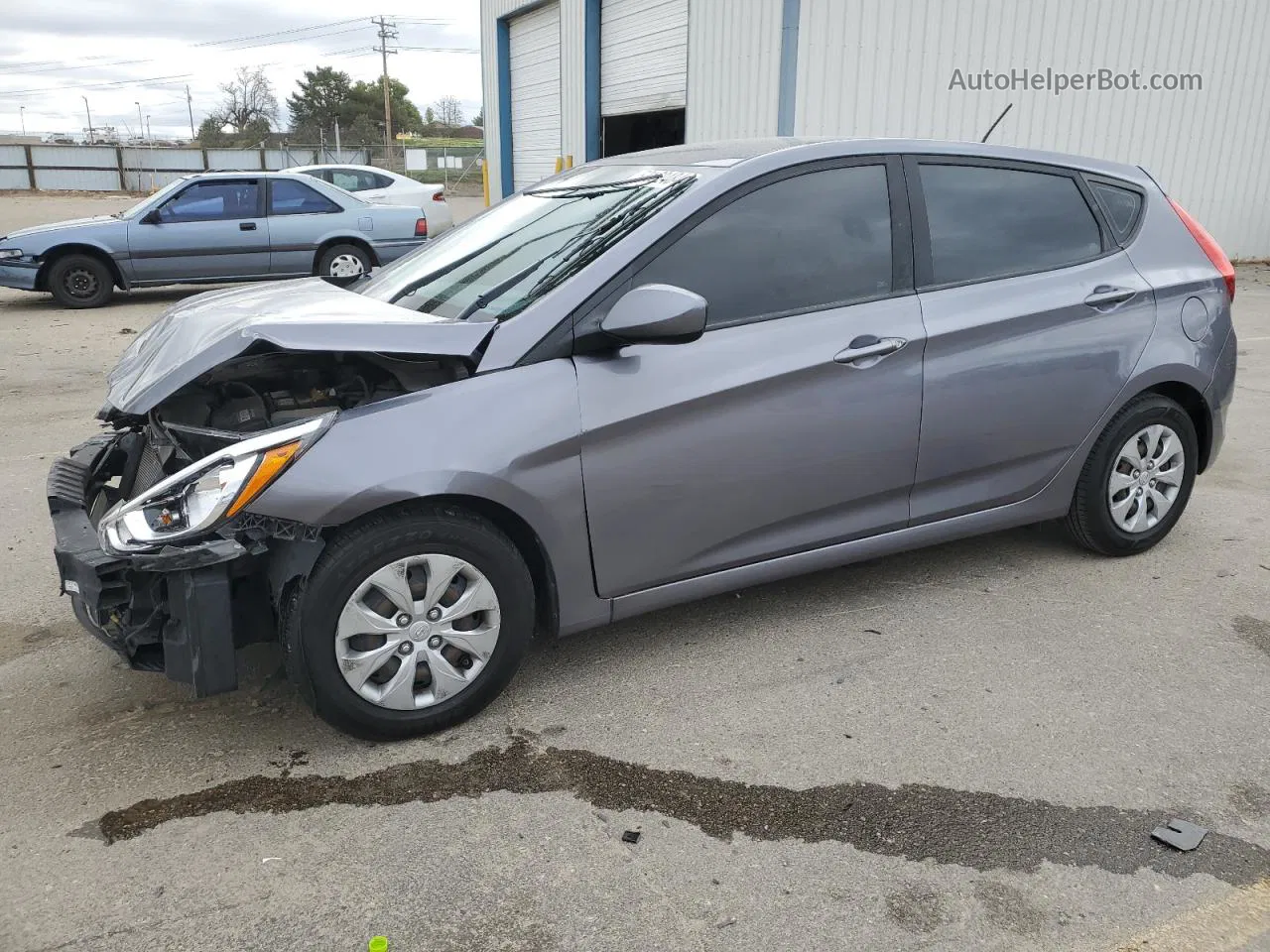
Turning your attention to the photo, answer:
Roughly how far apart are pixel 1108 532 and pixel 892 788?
2011 millimetres

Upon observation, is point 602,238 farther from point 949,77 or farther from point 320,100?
point 320,100

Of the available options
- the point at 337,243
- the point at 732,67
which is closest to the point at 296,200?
the point at 337,243

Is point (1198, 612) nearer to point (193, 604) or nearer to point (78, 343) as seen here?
point (193, 604)

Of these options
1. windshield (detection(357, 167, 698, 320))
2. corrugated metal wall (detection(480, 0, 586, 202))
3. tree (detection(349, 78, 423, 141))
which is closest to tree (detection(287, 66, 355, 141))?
tree (detection(349, 78, 423, 141))

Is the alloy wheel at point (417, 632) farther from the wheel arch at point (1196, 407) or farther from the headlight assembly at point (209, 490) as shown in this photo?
the wheel arch at point (1196, 407)

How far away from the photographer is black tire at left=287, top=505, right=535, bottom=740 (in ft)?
9.02

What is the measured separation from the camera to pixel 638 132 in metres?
18.2

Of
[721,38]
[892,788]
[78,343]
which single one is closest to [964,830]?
[892,788]

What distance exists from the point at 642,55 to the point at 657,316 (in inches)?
567

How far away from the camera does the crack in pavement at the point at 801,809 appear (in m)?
2.52

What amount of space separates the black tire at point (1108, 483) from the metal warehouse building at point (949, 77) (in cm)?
998

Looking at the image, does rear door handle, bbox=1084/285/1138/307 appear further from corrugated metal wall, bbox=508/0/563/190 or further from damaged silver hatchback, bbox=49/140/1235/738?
corrugated metal wall, bbox=508/0/563/190

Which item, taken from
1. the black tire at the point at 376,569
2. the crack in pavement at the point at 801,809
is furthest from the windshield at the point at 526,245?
the crack in pavement at the point at 801,809

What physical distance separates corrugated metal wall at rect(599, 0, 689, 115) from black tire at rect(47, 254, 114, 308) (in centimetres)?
810
